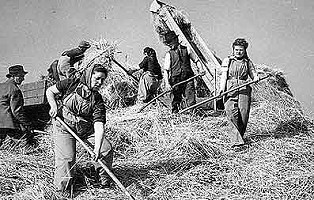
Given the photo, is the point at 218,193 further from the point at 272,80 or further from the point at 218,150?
the point at 272,80

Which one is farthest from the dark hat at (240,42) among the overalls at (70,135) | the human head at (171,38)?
the overalls at (70,135)

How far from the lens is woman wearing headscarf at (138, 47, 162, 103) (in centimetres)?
753

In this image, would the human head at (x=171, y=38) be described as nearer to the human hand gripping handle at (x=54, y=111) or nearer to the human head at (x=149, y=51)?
the human head at (x=149, y=51)

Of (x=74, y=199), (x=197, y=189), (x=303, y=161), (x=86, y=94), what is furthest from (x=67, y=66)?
(x=303, y=161)

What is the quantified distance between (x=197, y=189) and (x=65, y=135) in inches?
59.2

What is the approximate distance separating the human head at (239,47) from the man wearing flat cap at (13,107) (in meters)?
2.96

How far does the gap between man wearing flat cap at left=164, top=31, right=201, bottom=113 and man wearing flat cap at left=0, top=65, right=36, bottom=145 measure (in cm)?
235

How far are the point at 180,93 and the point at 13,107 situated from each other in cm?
274

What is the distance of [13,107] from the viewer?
5324mm

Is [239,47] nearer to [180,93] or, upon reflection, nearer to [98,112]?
[180,93]

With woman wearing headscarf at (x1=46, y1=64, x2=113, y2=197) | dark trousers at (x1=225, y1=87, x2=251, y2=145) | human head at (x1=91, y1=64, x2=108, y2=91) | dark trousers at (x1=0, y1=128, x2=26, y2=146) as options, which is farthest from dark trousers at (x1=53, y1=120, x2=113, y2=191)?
dark trousers at (x1=225, y1=87, x2=251, y2=145)

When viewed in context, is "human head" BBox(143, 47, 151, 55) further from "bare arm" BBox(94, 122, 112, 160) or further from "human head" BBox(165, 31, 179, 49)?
"bare arm" BBox(94, 122, 112, 160)

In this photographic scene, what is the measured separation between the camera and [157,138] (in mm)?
5598

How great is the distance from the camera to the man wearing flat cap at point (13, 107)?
5.33 m
